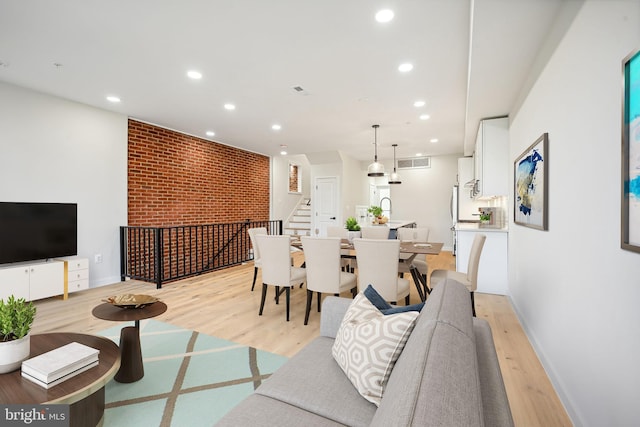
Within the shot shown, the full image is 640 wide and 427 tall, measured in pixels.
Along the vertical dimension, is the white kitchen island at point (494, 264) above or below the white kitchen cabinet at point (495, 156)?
below

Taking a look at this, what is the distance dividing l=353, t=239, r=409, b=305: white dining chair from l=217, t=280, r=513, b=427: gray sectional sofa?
1050 mm

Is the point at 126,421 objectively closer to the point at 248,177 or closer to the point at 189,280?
the point at 189,280

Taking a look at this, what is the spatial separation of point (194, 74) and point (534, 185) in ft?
11.4

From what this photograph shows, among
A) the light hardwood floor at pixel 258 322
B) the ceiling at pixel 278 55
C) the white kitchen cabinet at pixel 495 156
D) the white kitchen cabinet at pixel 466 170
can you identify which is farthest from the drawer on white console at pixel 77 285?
the white kitchen cabinet at pixel 466 170

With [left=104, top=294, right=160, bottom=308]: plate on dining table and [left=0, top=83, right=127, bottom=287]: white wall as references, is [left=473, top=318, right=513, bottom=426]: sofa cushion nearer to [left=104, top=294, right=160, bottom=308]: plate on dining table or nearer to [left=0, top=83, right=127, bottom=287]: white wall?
[left=104, top=294, right=160, bottom=308]: plate on dining table

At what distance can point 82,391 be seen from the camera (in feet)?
4.30

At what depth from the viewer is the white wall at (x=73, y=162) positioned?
3.61m

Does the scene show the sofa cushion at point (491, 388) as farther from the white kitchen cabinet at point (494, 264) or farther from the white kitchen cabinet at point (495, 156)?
the white kitchen cabinet at point (495, 156)

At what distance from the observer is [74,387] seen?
4.36ft

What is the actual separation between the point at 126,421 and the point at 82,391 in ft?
1.69

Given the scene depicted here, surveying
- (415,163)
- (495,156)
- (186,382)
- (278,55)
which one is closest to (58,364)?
(186,382)

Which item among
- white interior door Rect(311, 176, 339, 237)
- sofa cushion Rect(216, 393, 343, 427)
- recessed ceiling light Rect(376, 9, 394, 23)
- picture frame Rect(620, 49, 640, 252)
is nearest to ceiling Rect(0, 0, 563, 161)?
recessed ceiling light Rect(376, 9, 394, 23)

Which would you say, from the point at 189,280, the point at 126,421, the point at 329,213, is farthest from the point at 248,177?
the point at 126,421

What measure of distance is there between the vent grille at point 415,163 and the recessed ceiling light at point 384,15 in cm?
668
